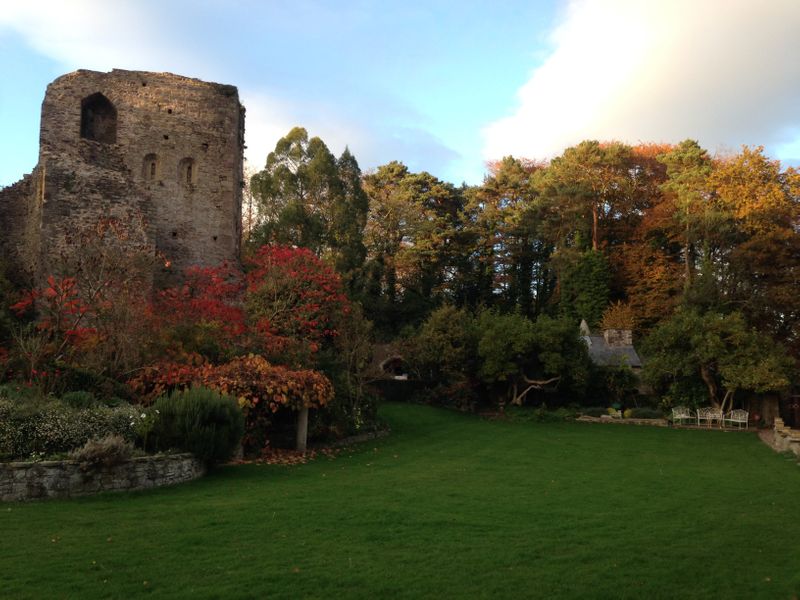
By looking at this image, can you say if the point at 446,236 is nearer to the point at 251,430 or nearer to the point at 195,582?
the point at 251,430

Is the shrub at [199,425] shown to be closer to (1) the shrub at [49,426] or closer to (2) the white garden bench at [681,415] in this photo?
(1) the shrub at [49,426]

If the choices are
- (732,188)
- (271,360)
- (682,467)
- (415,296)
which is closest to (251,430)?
(271,360)

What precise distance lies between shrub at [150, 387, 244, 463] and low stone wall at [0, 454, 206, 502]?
0.47 m

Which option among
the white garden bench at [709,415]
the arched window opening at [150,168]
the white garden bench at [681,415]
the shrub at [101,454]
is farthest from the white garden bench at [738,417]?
the arched window opening at [150,168]

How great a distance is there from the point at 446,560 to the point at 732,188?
31.8 m

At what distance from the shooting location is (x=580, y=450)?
16.2 meters

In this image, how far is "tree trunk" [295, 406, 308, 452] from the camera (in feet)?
46.8

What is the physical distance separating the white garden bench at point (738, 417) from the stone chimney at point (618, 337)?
6968mm

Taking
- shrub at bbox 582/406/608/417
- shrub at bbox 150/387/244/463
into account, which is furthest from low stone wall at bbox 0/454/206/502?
shrub at bbox 582/406/608/417

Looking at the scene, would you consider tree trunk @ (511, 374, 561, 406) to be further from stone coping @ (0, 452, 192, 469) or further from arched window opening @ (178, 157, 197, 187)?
stone coping @ (0, 452, 192, 469)

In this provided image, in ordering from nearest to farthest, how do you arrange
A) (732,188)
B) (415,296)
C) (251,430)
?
(251,430), (732,188), (415,296)

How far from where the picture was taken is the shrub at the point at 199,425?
1048 centimetres

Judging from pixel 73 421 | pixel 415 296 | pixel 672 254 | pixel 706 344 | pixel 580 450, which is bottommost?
pixel 580 450

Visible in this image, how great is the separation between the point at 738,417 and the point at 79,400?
837 inches
